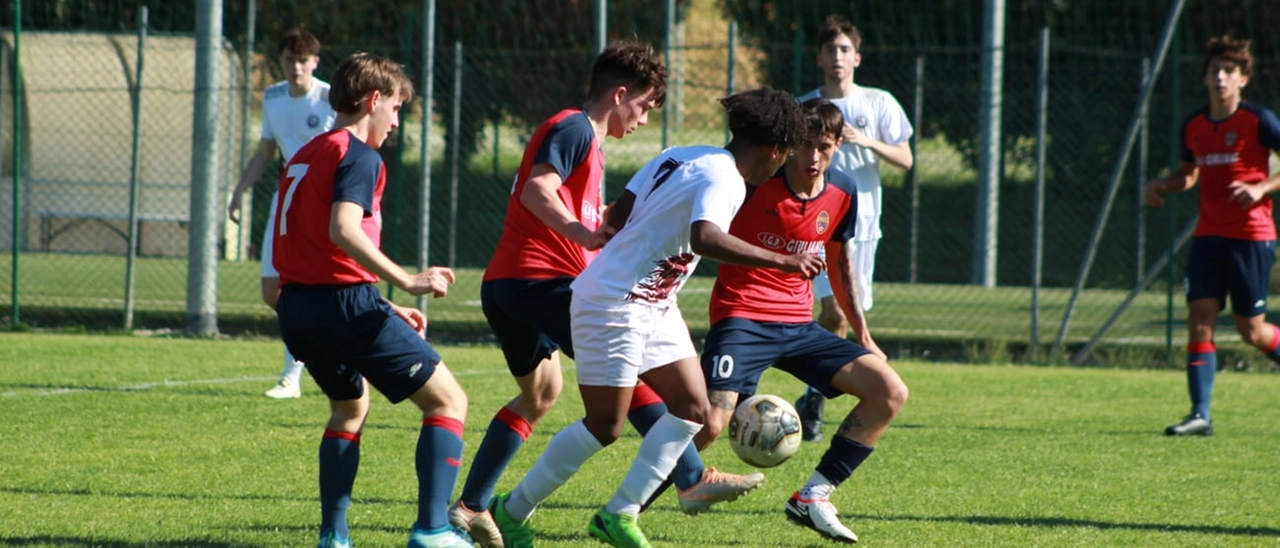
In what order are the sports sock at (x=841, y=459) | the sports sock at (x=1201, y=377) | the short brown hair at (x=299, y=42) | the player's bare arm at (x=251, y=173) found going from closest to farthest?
the sports sock at (x=841, y=459) < the short brown hair at (x=299, y=42) < the sports sock at (x=1201, y=377) < the player's bare arm at (x=251, y=173)

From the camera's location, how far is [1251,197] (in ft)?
25.6

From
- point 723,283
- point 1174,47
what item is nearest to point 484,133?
point 1174,47

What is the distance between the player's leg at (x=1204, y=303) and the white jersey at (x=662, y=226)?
4.36m

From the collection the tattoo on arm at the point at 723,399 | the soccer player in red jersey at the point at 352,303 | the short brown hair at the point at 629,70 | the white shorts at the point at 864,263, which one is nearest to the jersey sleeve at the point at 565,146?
the short brown hair at the point at 629,70

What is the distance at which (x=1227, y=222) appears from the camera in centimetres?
805

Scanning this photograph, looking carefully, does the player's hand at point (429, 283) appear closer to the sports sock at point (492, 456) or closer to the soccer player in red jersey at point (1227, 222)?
the sports sock at point (492, 456)

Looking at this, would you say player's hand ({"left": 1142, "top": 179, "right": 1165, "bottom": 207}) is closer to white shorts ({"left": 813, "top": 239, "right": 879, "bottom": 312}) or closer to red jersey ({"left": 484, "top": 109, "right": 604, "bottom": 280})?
white shorts ({"left": 813, "top": 239, "right": 879, "bottom": 312})

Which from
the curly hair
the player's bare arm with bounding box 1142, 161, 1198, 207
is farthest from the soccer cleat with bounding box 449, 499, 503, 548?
the player's bare arm with bounding box 1142, 161, 1198, 207

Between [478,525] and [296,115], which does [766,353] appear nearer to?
[478,525]

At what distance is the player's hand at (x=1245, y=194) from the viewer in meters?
7.77

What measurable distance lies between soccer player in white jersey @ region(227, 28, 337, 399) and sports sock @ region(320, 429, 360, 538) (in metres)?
3.26

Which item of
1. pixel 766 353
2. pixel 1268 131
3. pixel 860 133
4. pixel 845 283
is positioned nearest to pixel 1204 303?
pixel 1268 131

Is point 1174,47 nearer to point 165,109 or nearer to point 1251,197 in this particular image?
point 1251,197

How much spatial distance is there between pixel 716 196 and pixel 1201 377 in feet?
15.3
